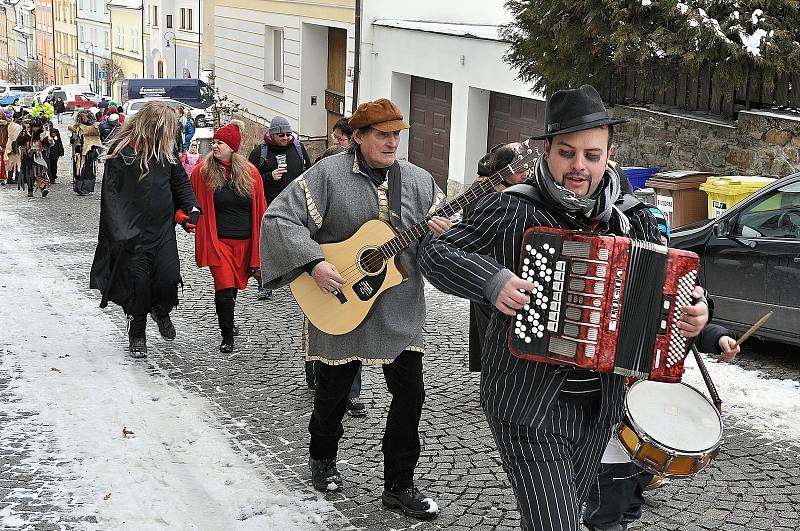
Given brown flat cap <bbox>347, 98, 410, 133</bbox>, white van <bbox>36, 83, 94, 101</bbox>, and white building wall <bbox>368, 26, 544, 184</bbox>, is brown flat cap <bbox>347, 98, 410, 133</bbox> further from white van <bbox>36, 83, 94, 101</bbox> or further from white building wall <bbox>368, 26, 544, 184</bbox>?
white van <bbox>36, 83, 94, 101</bbox>

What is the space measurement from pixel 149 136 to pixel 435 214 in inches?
149

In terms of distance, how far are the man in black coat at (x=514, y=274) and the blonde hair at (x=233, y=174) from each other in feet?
16.8

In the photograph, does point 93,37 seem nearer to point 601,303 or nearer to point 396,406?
point 396,406

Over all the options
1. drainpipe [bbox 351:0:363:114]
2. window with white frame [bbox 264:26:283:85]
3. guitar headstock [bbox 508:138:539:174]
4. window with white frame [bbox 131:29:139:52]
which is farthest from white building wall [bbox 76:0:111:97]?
guitar headstock [bbox 508:138:539:174]

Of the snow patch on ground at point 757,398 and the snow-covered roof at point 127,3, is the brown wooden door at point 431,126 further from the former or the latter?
the snow-covered roof at point 127,3

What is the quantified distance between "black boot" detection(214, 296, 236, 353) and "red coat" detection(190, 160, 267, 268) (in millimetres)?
278

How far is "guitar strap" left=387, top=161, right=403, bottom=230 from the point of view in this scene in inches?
211

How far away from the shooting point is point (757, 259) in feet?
27.9

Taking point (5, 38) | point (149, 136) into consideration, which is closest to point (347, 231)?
point (149, 136)

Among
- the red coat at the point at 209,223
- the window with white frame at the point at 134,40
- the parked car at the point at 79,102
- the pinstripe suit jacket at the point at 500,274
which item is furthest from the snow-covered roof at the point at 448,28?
the window with white frame at the point at 134,40

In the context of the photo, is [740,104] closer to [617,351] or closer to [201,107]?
[617,351]

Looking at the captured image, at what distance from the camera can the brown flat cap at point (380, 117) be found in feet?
17.2

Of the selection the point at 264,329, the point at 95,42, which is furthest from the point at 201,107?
the point at 264,329

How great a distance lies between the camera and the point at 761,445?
6566 mm
